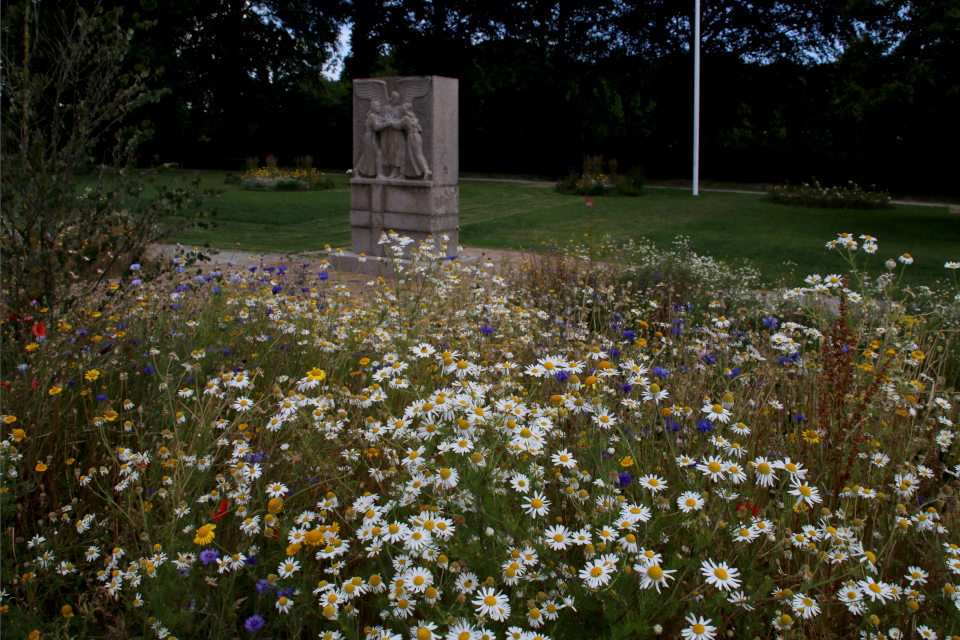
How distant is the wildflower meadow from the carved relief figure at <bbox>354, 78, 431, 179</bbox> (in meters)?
5.70

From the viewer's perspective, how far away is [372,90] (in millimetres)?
8938

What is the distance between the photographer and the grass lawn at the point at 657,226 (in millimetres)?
10324

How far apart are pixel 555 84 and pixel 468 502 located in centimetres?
2814

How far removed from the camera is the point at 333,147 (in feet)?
100

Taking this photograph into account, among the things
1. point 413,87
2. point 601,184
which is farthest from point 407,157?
point 601,184

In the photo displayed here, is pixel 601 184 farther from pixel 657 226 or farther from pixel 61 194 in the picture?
pixel 61 194

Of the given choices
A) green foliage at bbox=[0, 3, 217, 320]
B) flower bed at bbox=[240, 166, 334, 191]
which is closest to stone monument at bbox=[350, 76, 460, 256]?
green foliage at bbox=[0, 3, 217, 320]

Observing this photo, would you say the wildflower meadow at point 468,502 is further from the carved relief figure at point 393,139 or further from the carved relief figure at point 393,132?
the carved relief figure at point 393,139

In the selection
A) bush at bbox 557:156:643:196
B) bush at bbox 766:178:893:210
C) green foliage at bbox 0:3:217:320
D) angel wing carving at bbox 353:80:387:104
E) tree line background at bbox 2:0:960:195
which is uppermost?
tree line background at bbox 2:0:960:195

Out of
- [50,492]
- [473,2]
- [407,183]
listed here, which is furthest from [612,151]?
[50,492]

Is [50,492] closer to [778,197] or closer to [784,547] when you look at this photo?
[784,547]

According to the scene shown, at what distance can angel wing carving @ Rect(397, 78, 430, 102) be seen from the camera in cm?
849

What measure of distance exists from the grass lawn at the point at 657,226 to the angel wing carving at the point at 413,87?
6.88 feet

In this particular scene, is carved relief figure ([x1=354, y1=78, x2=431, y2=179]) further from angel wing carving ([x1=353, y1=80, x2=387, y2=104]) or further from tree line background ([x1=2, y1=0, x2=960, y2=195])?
tree line background ([x1=2, y1=0, x2=960, y2=195])
